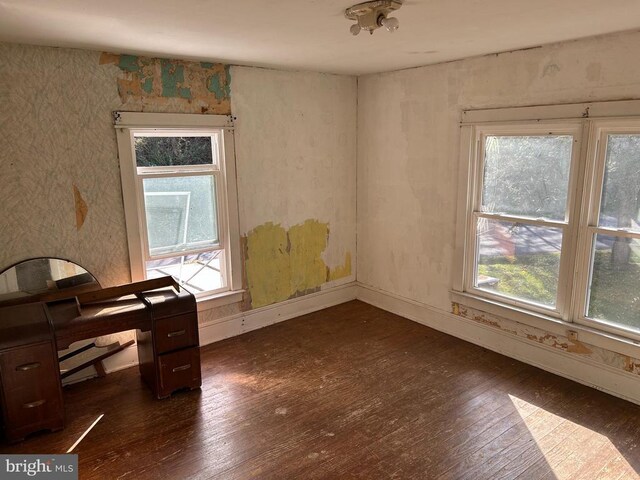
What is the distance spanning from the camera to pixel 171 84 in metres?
3.66

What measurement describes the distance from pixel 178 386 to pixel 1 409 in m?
1.05

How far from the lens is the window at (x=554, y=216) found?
3.05m

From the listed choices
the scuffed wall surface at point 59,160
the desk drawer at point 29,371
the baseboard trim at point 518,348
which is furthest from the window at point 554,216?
the desk drawer at point 29,371

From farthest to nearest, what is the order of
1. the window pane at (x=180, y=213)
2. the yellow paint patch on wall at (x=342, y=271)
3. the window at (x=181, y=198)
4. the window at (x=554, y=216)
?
the yellow paint patch on wall at (x=342, y=271) < the window pane at (x=180, y=213) < the window at (x=181, y=198) < the window at (x=554, y=216)

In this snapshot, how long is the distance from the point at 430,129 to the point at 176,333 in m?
2.82

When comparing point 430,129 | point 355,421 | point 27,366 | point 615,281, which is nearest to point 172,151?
point 27,366

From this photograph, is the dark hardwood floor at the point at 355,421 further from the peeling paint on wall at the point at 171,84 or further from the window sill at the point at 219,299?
the peeling paint on wall at the point at 171,84

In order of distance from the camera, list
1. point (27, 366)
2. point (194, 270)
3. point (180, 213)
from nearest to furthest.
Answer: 1. point (27, 366)
2. point (180, 213)
3. point (194, 270)

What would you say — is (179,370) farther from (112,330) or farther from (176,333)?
(112,330)

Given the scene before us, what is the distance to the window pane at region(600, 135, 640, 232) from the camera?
295 centimetres

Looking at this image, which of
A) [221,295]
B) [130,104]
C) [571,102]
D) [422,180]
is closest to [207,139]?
[130,104]

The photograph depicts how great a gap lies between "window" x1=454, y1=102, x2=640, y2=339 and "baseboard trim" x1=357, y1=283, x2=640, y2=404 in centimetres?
29

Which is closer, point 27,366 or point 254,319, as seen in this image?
point 27,366

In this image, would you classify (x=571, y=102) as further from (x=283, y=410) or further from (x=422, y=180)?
(x=283, y=410)
